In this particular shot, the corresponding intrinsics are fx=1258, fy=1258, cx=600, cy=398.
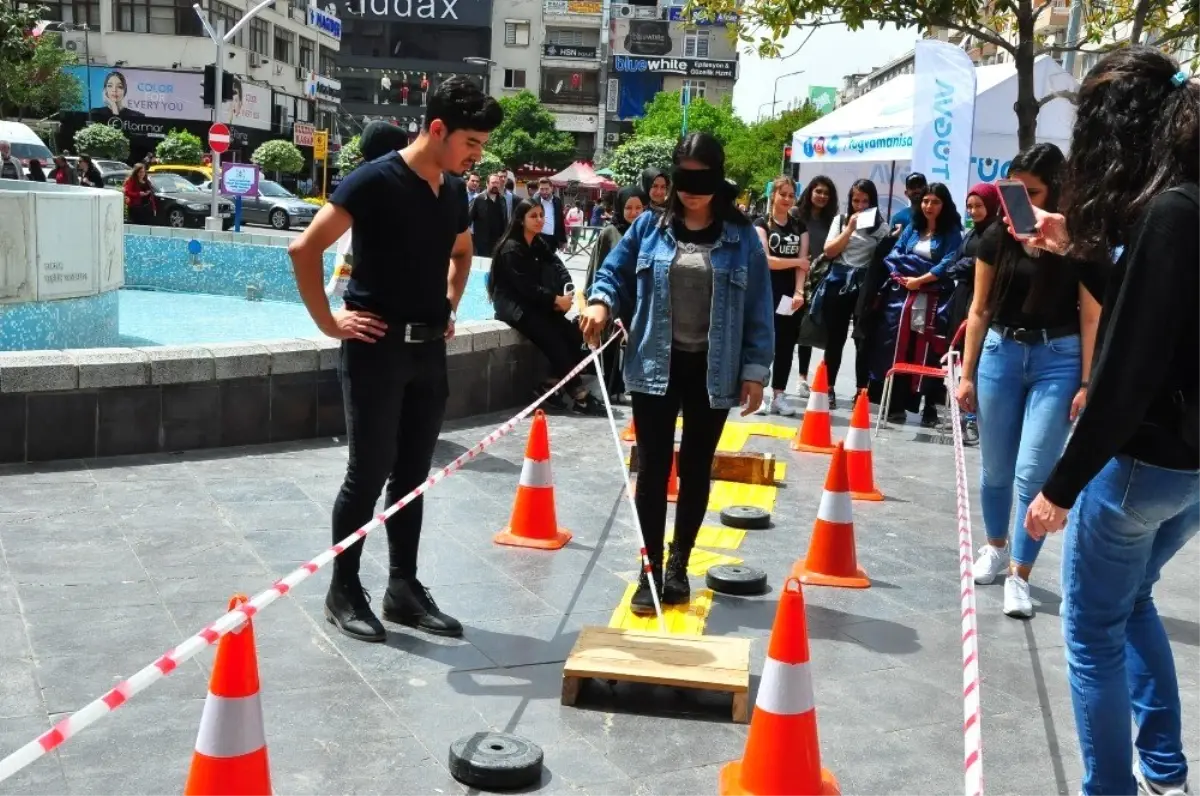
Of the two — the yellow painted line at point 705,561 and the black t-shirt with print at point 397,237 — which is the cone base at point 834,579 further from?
the black t-shirt with print at point 397,237

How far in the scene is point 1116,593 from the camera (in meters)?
2.93

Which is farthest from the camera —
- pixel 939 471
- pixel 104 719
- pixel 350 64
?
pixel 350 64

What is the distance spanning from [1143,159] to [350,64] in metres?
105

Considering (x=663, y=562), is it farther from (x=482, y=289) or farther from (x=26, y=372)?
(x=482, y=289)

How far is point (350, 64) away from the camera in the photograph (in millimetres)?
102062

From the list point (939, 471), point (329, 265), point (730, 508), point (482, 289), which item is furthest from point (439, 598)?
point (329, 265)

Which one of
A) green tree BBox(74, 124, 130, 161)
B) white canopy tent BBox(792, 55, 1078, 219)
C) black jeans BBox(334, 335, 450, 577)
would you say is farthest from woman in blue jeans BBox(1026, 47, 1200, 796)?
green tree BBox(74, 124, 130, 161)

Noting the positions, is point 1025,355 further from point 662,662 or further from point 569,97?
point 569,97

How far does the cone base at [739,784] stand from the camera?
3301mm

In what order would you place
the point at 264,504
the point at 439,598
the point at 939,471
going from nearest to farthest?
the point at 439,598, the point at 264,504, the point at 939,471

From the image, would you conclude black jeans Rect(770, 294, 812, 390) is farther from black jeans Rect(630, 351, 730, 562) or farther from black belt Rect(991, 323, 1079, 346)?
black jeans Rect(630, 351, 730, 562)

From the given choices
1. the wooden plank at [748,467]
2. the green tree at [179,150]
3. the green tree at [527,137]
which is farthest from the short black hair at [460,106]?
the green tree at [527,137]

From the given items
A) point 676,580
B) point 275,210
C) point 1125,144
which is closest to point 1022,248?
point 676,580

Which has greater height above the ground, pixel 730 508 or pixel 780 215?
pixel 780 215
